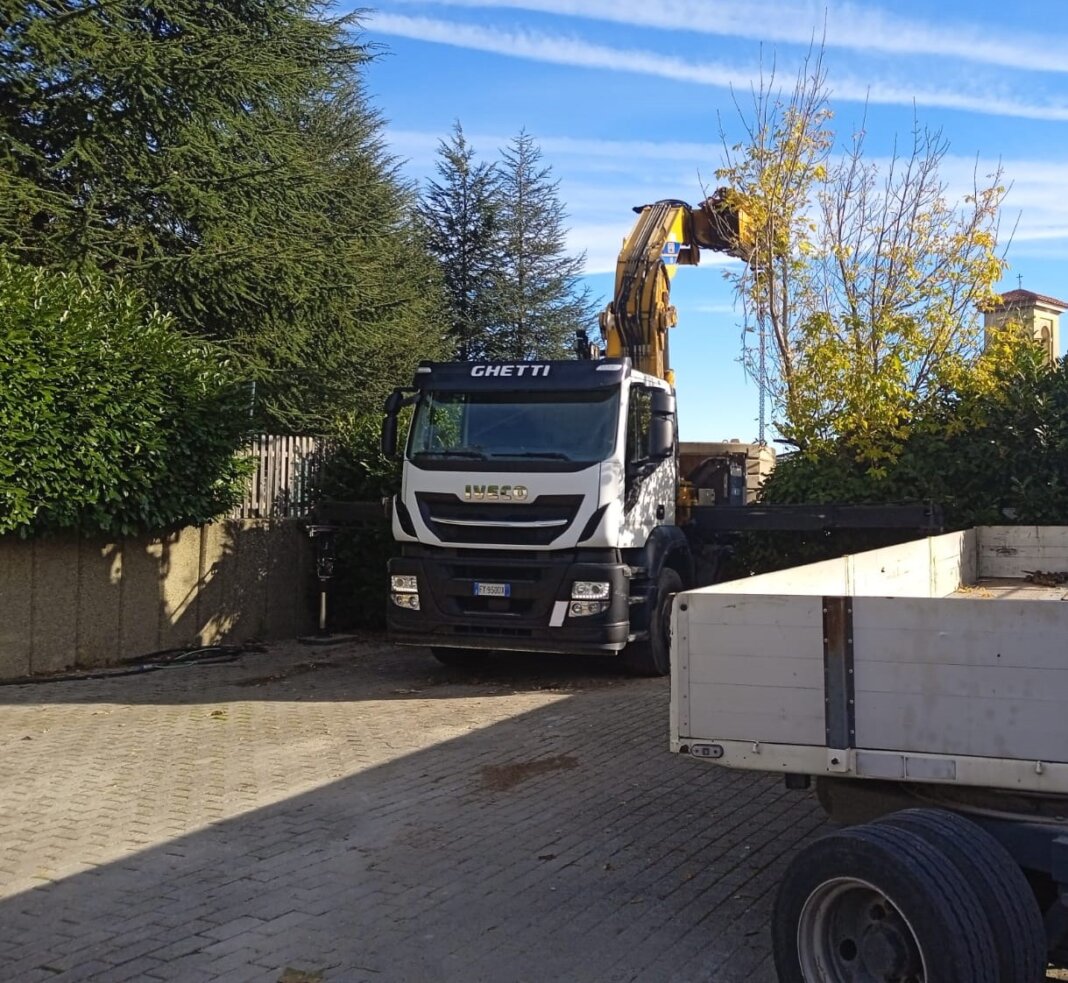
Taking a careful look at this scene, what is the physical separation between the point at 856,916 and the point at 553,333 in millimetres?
28585

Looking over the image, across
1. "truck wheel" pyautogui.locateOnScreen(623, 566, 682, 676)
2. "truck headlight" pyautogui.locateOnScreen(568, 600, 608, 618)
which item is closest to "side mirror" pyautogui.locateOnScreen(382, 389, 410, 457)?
"truck headlight" pyautogui.locateOnScreen(568, 600, 608, 618)

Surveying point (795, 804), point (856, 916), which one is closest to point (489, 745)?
point (795, 804)

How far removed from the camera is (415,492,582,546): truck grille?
10008mm

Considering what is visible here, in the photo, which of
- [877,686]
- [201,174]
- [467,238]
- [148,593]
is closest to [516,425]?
[148,593]

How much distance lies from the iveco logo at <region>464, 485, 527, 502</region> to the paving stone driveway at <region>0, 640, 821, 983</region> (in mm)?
1819

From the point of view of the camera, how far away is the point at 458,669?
11.7 metres

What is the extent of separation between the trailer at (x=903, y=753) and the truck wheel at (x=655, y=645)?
20.7ft

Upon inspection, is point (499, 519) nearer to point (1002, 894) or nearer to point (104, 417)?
point (104, 417)

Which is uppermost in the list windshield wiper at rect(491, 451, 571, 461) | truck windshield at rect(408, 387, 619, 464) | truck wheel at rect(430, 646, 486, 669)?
truck windshield at rect(408, 387, 619, 464)

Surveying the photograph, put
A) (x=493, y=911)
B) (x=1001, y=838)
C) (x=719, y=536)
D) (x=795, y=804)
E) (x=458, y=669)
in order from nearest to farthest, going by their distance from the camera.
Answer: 1. (x=1001, y=838)
2. (x=493, y=911)
3. (x=795, y=804)
4. (x=458, y=669)
5. (x=719, y=536)

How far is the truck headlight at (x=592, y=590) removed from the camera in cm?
995

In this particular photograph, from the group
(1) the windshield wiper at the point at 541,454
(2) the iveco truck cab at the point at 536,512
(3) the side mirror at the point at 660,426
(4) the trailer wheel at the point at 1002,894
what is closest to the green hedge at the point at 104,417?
(2) the iveco truck cab at the point at 536,512

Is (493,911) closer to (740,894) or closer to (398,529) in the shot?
(740,894)

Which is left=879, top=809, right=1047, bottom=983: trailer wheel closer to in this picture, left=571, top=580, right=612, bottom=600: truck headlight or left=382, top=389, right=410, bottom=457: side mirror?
left=571, top=580, right=612, bottom=600: truck headlight
